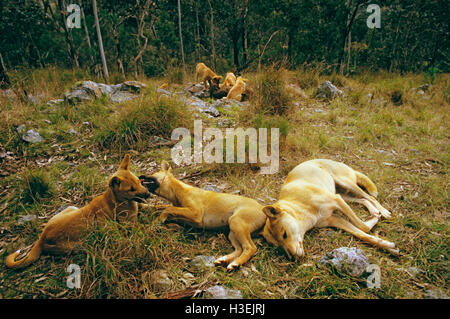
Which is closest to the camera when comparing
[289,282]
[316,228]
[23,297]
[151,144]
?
[23,297]

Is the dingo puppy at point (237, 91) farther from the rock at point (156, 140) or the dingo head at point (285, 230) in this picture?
the dingo head at point (285, 230)

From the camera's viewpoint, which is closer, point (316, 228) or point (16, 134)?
point (316, 228)

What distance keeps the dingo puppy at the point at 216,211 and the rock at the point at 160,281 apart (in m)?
0.53

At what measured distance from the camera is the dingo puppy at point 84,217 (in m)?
2.77

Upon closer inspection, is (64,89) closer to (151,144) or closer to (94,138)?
(94,138)

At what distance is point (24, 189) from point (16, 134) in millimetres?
2039

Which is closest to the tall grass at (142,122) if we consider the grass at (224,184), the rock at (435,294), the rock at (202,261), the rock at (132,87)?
the grass at (224,184)

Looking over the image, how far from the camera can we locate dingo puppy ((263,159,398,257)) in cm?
278

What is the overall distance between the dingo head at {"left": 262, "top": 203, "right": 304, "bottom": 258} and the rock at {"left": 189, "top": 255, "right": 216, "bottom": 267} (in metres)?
0.73

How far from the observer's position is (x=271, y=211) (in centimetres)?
275

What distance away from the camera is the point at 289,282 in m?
2.52

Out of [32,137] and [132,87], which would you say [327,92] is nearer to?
[132,87]

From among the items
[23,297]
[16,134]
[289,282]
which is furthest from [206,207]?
[16,134]

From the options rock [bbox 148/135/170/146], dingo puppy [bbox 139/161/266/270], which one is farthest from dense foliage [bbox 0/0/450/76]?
dingo puppy [bbox 139/161/266/270]
